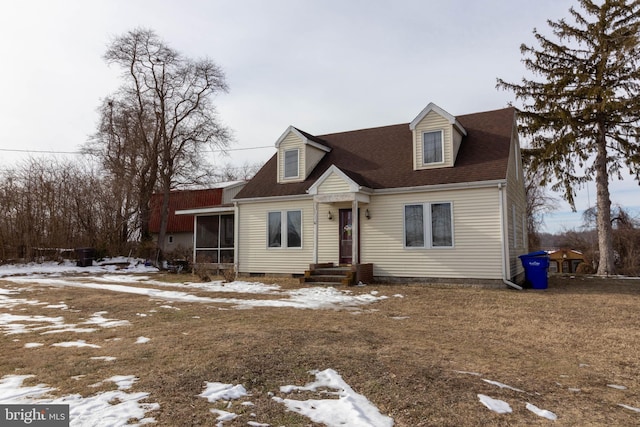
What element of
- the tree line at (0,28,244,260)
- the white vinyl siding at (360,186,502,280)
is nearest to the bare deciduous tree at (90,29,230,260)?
the tree line at (0,28,244,260)

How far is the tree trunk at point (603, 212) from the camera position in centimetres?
1678

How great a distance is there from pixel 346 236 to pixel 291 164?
12.3 feet

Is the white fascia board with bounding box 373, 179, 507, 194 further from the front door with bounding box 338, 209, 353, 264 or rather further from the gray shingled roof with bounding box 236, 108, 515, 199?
the front door with bounding box 338, 209, 353, 264

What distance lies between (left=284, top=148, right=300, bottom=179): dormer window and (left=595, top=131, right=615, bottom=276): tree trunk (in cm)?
1270

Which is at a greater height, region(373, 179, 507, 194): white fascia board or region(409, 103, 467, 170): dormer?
region(409, 103, 467, 170): dormer

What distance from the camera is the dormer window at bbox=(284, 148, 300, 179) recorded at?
Result: 51.9 feet

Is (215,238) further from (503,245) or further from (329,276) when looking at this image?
(503,245)

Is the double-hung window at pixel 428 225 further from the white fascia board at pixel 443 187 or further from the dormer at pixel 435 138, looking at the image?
the dormer at pixel 435 138

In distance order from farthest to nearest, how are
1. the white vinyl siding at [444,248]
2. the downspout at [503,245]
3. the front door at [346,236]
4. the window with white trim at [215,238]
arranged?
the window with white trim at [215,238], the front door at [346,236], the white vinyl siding at [444,248], the downspout at [503,245]

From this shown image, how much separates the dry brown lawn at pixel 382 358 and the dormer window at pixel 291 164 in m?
7.93

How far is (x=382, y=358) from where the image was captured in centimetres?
486

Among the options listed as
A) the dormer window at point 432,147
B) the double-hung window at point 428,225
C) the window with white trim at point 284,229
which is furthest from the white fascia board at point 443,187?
the window with white trim at point 284,229

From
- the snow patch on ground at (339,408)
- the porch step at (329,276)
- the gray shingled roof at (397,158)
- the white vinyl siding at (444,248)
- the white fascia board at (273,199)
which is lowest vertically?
the snow patch on ground at (339,408)

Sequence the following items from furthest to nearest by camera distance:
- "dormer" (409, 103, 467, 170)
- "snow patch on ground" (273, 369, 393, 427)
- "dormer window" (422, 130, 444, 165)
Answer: "dormer window" (422, 130, 444, 165), "dormer" (409, 103, 467, 170), "snow patch on ground" (273, 369, 393, 427)
